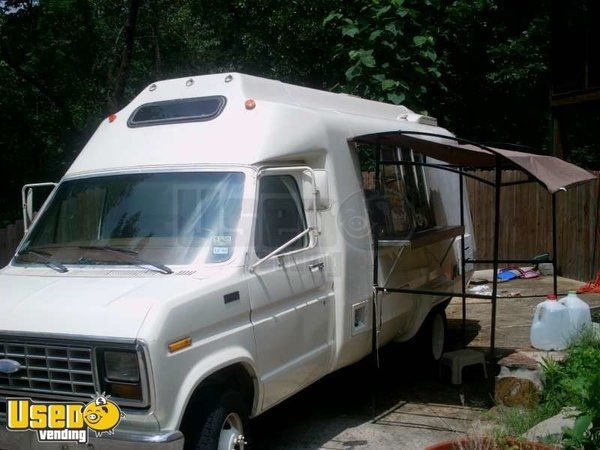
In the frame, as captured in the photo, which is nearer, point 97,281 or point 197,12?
point 97,281

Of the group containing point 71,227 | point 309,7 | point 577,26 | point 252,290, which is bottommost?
point 252,290

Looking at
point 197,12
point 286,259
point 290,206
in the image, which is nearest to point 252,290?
point 286,259

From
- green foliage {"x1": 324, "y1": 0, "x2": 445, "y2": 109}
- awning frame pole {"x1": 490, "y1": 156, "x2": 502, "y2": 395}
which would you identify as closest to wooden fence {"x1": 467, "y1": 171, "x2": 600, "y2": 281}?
green foliage {"x1": 324, "y1": 0, "x2": 445, "y2": 109}

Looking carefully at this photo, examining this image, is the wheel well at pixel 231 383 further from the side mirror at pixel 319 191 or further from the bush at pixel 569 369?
the bush at pixel 569 369

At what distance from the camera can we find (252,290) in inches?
196

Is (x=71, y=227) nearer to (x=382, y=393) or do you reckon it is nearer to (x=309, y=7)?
(x=382, y=393)

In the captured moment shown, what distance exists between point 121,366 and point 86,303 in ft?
1.53

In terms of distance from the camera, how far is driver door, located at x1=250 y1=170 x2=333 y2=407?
16.8ft

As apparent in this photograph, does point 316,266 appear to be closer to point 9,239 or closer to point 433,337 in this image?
point 433,337

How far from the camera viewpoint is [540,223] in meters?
14.4

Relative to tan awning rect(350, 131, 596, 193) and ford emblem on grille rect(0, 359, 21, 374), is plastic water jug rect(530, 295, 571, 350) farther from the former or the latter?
ford emblem on grille rect(0, 359, 21, 374)

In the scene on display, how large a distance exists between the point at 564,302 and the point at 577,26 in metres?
9.64

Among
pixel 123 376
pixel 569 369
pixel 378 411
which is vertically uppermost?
pixel 123 376

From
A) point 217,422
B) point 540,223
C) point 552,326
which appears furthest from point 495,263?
point 540,223
